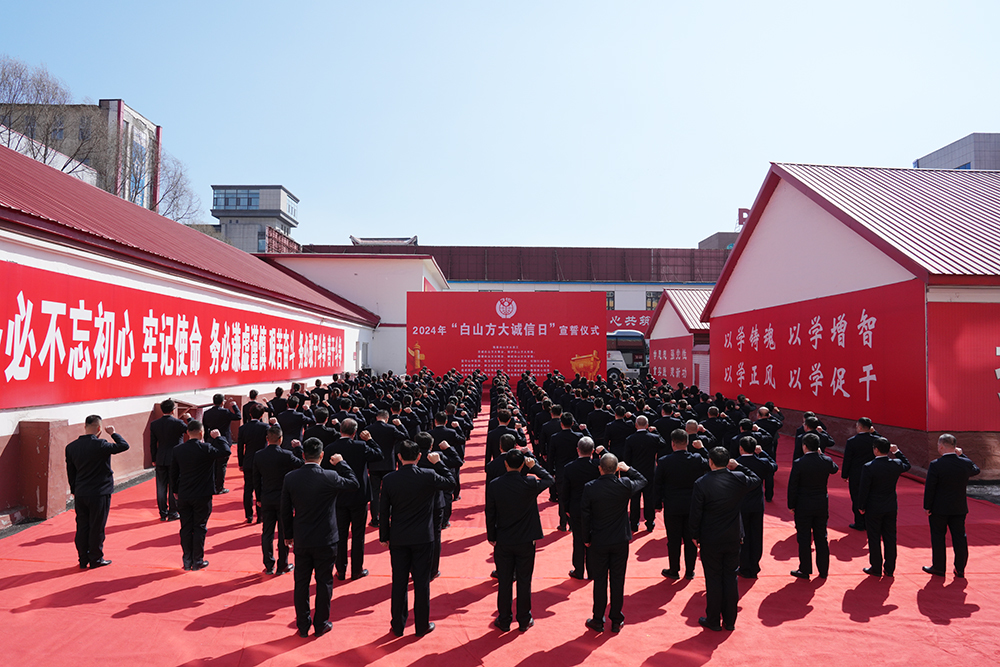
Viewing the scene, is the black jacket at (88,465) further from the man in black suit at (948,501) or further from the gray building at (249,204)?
the gray building at (249,204)

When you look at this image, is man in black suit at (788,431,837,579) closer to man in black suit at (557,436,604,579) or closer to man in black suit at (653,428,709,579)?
man in black suit at (653,428,709,579)

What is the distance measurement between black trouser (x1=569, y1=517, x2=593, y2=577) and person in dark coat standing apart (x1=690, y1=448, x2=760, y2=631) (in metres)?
1.30

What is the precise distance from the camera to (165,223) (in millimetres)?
16953

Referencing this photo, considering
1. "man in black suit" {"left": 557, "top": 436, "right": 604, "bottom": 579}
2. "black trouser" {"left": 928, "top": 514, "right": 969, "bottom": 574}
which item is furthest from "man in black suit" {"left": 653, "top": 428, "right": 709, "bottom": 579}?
"black trouser" {"left": 928, "top": 514, "right": 969, "bottom": 574}

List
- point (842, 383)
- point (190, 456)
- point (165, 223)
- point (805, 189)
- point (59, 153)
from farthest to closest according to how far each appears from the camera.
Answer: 1. point (59, 153)
2. point (165, 223)
3. point (805, 189)
4. point (842, 383)
5. point (190, 456)

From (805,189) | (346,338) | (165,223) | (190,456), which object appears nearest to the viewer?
(190,456)

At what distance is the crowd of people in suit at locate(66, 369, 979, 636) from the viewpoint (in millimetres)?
4598

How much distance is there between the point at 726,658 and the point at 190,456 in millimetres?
5174

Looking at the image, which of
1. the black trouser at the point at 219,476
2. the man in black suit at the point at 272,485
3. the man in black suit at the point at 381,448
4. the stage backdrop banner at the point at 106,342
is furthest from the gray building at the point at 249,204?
the man in black suit at the point at 272,485

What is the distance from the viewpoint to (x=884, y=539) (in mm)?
5863

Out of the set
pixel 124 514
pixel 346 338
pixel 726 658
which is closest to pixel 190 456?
pixel 124 514

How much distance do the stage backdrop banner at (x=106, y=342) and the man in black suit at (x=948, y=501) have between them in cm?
1058

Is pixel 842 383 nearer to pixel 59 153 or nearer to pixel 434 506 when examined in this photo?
pixel 434 506

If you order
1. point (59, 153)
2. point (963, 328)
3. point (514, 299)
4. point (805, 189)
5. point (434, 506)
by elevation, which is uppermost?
point (59, 153)
